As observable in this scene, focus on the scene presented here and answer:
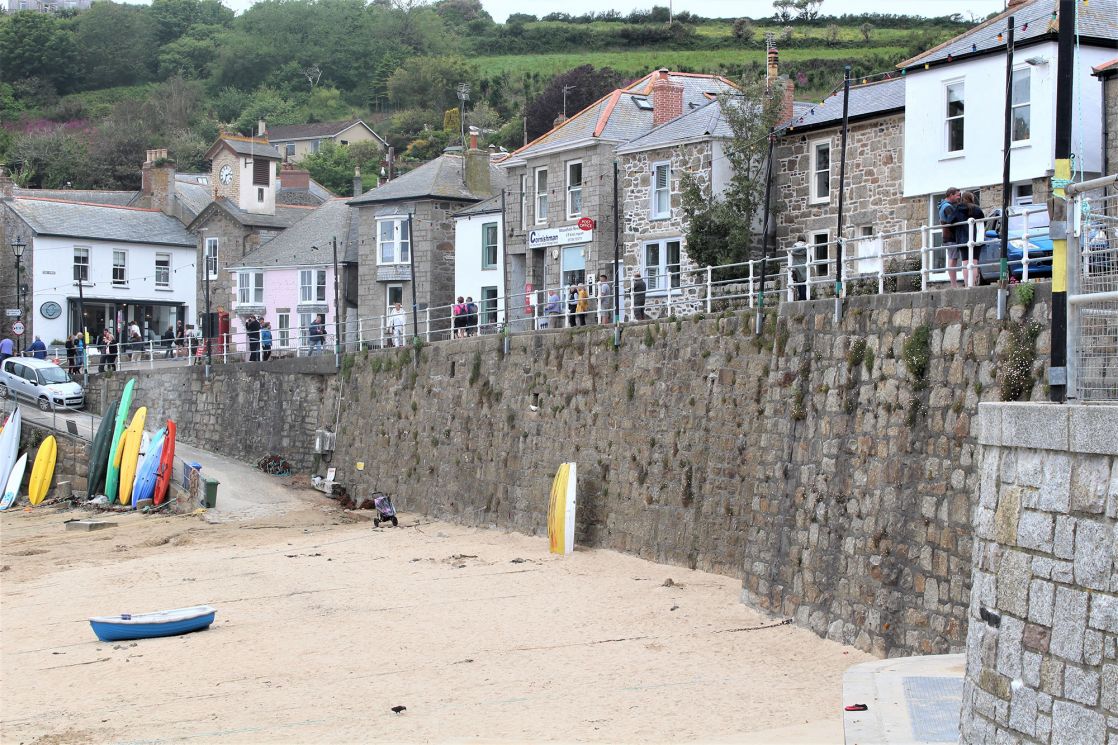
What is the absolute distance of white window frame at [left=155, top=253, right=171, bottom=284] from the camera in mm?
50094

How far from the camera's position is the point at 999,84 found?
845 inches

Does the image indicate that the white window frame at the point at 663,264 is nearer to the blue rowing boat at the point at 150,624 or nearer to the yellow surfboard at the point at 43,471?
the blue rowing boat at the point at 150,624

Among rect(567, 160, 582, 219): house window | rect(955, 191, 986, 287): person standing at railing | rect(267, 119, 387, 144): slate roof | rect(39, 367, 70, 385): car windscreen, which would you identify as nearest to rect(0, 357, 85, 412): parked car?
rect(39, 367, 70, 385): car windscreen

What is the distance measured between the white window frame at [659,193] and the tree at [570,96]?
34.4m

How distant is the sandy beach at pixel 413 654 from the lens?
12469 millimetres

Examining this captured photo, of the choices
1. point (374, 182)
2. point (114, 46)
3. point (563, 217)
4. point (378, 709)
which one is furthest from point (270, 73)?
point (378, 709)

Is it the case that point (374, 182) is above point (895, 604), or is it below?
above

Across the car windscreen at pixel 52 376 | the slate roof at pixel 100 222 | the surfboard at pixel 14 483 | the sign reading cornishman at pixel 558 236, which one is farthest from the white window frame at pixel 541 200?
the slate roof at pixel 100 222

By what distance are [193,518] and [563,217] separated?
1154 cm

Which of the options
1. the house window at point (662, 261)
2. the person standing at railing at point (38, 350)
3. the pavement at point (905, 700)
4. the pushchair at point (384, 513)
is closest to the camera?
the pavement at point (905, 700)

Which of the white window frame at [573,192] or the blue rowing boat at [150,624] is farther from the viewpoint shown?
the white window frame at [573,192]

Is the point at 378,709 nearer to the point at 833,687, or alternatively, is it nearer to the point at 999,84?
the point at 833,687

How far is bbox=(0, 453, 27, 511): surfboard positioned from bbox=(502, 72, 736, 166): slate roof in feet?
47.5

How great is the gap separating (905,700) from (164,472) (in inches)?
913
